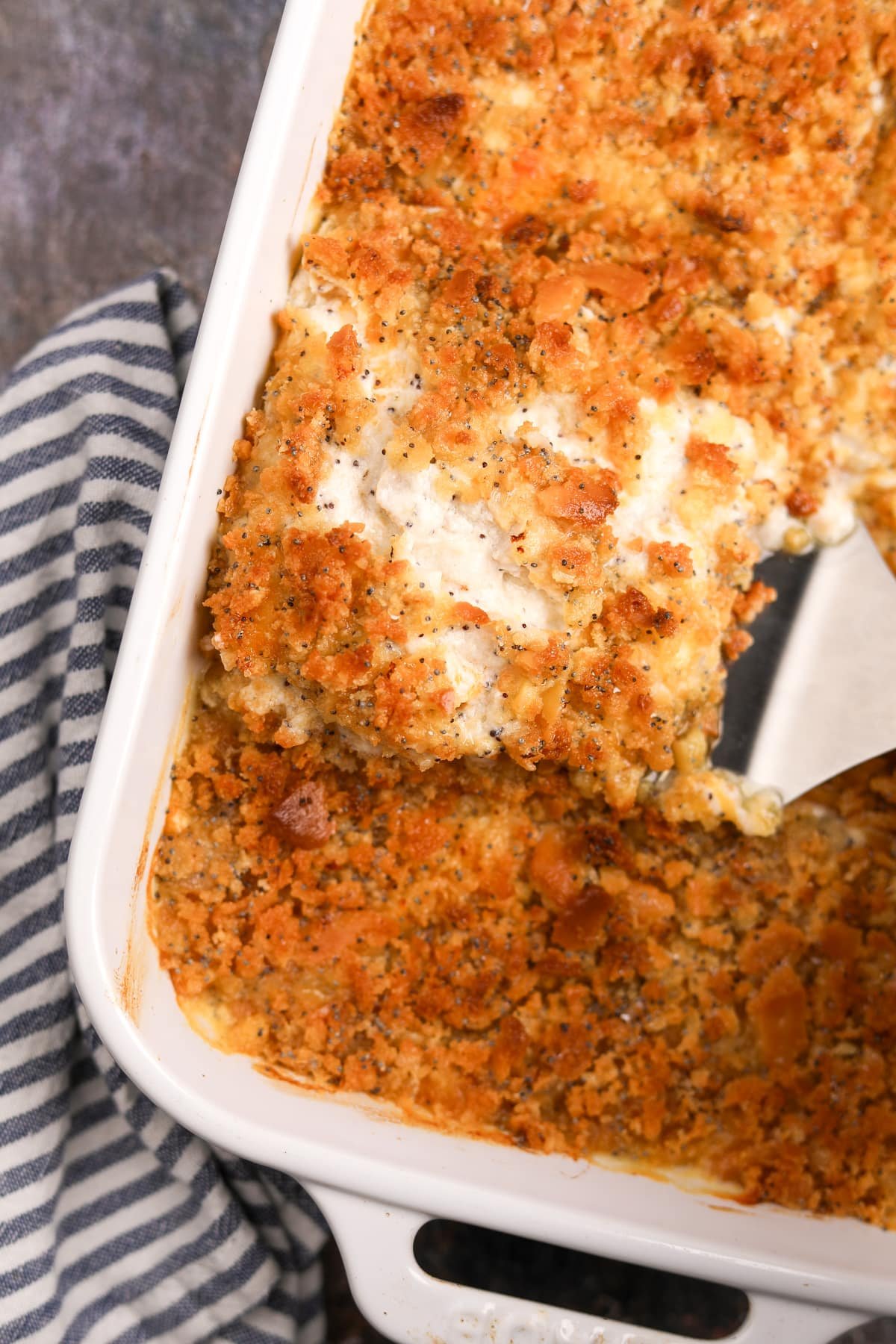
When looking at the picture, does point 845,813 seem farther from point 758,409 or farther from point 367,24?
point 367,24

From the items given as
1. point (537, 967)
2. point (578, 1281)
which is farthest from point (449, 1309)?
point (578, 1281)

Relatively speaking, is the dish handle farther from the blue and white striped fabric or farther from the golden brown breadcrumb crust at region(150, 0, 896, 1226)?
the blue and white striped fabric

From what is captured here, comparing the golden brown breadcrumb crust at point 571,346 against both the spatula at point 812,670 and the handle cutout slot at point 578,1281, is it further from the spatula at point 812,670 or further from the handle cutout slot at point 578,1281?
the handle cutout slot at point 578,1281

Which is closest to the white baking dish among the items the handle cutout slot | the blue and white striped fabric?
the blue and white striped fabric

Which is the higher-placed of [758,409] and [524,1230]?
[758,409]

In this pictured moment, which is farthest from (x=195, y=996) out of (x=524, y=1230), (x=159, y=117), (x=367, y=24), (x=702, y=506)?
(x=159, y=117)

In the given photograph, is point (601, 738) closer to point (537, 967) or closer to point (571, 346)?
point (537, 967)

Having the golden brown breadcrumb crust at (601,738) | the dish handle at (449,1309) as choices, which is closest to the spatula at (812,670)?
the golden brown breadcrumb crust at (601,738)
